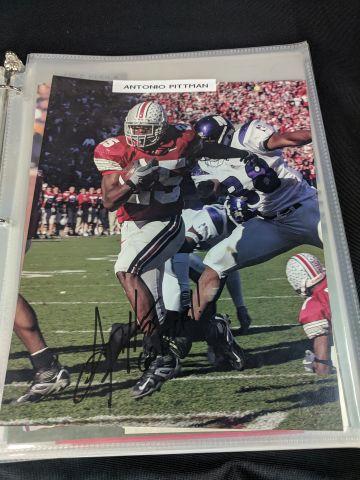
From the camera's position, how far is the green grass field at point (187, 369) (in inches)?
21.5

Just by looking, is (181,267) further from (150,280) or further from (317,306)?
(317,306)

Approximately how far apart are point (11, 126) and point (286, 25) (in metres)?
0.48

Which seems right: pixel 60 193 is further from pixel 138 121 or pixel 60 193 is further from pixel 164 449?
pixel 164 449

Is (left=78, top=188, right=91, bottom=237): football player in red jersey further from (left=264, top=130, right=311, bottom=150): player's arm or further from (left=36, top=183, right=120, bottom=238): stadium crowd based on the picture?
(left=264, top=130, right=311, bottom=150): player's arm

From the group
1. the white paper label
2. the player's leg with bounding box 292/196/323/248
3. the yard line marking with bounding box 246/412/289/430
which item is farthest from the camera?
the white paper label

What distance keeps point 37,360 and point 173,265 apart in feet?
0.68

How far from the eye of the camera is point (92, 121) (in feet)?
2.34

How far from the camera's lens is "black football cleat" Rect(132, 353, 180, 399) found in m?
0.56

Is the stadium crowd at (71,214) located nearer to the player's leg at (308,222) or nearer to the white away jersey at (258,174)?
the white away jersey at (258,174)

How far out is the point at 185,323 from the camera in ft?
2.00

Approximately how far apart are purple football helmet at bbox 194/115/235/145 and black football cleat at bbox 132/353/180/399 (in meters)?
0.32

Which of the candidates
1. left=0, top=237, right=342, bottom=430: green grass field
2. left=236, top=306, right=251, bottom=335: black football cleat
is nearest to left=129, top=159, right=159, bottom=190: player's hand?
left=0, top=237, right=342, bottom=430: green grass field

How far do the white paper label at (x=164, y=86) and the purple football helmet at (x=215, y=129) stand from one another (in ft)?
0.21

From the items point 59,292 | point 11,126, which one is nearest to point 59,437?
point 59,292
